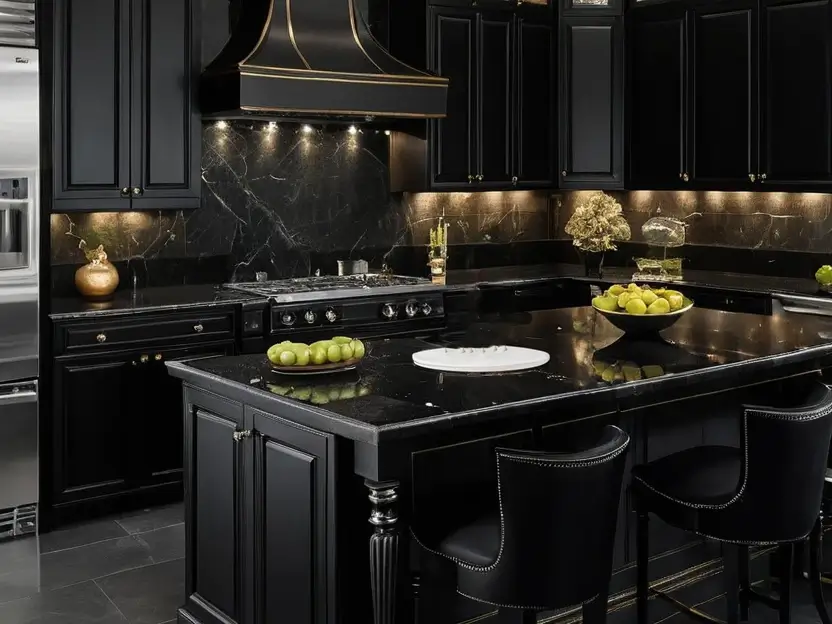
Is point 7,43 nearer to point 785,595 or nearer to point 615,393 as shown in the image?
point 615,393

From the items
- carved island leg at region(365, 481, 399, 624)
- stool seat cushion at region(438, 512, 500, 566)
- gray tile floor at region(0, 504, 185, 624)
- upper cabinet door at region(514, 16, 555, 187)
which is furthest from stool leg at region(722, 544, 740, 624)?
upper cabinet door at region(514, 16, 555, 187)

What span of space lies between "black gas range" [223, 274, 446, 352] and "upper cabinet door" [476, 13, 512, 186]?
3.28ft

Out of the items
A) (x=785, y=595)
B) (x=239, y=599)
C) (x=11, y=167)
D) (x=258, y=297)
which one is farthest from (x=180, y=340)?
(x=785, y=595)

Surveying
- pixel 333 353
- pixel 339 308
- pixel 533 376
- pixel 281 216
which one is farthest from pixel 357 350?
pixel 281 216

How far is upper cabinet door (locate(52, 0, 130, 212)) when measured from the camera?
5359 mm

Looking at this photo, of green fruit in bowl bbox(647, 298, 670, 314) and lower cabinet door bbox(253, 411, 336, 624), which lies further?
green fruit in bowl bbox(647, 298, 670, 314)

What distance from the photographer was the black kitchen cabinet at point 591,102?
23.8ft

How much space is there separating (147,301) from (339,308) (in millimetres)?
1081

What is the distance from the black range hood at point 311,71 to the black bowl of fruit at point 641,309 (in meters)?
2.31

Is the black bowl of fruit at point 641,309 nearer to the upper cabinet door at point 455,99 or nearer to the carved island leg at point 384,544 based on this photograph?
the carved island leg at point 384,544

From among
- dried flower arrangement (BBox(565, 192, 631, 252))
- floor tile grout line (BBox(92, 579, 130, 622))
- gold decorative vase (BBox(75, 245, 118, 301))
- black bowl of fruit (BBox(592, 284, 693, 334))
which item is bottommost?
floor tile grout line (BBox(92, 579, 130, 622))

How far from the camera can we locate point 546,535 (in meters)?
2.86

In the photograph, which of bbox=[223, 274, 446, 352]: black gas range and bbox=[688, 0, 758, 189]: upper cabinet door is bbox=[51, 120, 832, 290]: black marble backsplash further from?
bbox=[688, 0, 758, 189]: upper cabinet door

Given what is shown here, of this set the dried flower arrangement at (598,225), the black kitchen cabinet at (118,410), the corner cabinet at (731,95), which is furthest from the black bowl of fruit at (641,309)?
the dried flower arrangement at (598,225)
